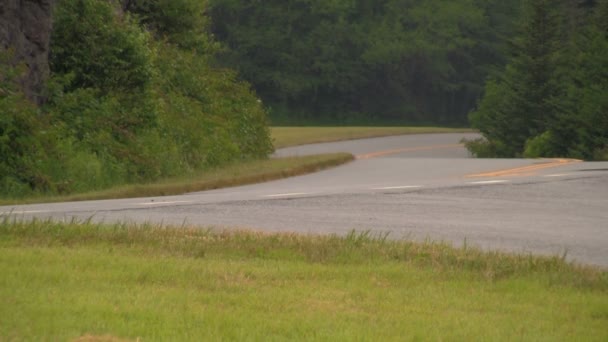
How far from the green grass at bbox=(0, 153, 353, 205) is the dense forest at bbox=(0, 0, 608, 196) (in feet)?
2.66

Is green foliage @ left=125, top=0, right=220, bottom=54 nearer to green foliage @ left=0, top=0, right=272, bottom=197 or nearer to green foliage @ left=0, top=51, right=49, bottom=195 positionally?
green foliage @ left=0, top=0, right=272, bottom=197

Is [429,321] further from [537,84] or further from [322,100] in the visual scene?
[322,100]

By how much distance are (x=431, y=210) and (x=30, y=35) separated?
9960 mm

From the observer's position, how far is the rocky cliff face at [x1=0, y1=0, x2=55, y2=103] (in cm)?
2042

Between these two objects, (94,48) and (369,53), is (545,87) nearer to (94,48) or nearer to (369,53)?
(369,53)

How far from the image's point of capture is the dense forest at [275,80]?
20.8 meters

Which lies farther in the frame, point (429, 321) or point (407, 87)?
point (407, 87)

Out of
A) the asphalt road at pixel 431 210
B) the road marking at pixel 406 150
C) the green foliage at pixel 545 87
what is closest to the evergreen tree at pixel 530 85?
the green foliage at pixel 545 87

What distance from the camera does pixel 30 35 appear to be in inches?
823

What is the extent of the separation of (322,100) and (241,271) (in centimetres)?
7315

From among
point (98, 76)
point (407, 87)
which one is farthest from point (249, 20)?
point (98, 76)

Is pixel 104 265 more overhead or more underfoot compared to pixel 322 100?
more overhead

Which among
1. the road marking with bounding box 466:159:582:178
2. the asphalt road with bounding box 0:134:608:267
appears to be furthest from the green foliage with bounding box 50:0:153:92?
the road marking with bounding box 466:159:582:178

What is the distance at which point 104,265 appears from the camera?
888 cm
